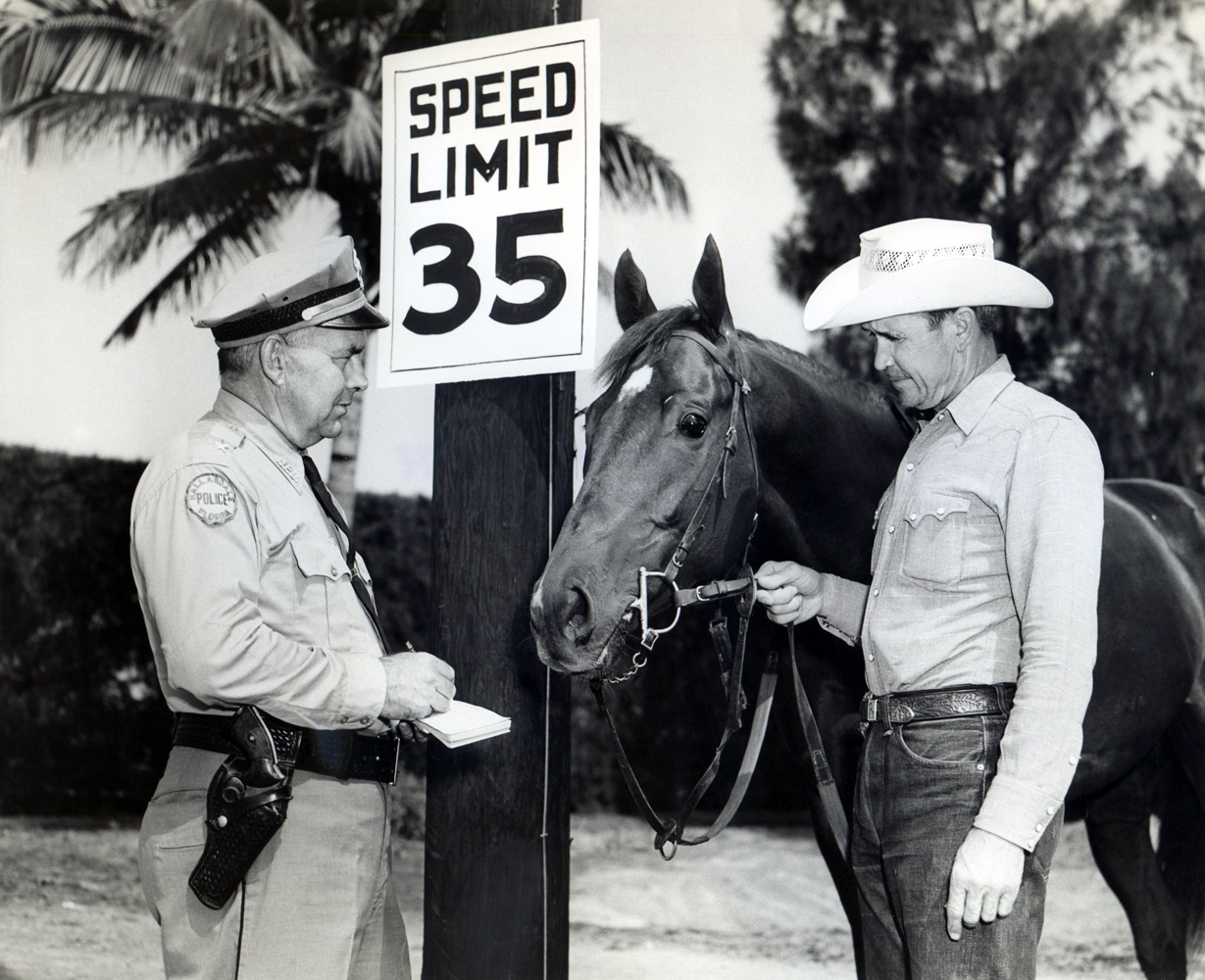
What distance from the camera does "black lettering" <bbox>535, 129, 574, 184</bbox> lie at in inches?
93.4

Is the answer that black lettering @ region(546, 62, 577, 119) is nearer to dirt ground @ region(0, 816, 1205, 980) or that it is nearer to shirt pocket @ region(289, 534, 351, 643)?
shirt pocket @ region(289, 534, 351, 643)

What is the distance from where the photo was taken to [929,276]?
184 centimetres

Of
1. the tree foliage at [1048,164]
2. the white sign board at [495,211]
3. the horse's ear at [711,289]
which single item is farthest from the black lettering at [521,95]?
the tree foliage at [1048,164]

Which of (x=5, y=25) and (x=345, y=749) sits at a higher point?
(x=5, y=25)

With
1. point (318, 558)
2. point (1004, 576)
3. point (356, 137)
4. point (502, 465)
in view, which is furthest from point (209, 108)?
point (1004, 576)

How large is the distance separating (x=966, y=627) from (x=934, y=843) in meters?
0.33

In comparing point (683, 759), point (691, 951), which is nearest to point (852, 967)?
point (691, 951)

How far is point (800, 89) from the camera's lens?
154 inches

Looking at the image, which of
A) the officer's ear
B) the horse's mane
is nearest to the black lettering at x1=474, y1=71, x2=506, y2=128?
the horse's mane

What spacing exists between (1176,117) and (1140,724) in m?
1.94

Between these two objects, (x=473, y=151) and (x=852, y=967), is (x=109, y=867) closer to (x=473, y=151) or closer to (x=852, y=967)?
(x=852, y=967)

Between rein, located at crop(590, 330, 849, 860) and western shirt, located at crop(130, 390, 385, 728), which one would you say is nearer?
western shirt, located at crop(130, 390, 385, 728)

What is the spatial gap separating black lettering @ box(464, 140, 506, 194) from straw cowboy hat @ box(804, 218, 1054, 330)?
0.81 metres

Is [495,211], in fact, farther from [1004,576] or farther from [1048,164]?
[1048,164]
